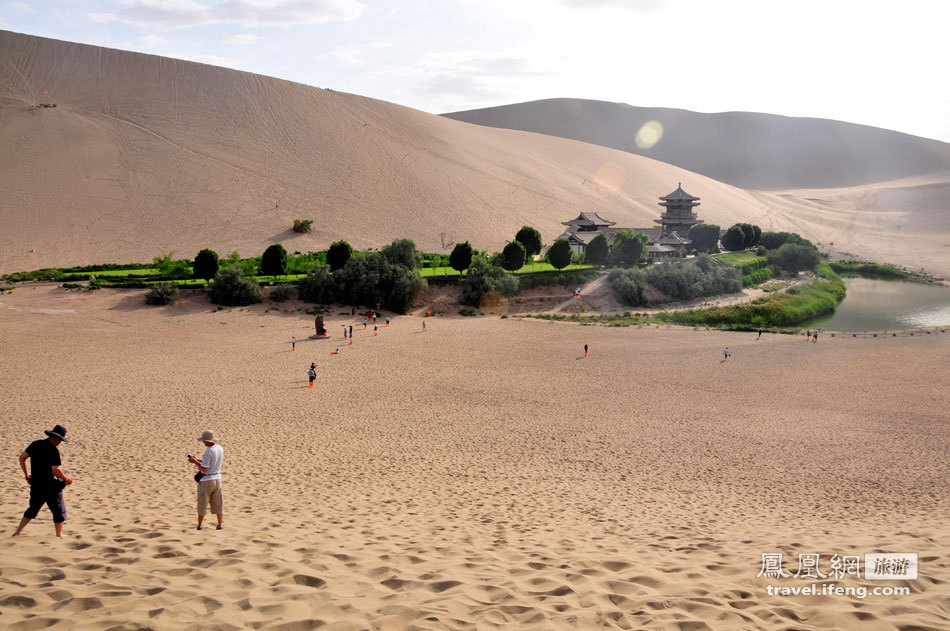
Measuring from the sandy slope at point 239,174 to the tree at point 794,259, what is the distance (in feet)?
58.8

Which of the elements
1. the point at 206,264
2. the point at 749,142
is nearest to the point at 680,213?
the point at 206,264

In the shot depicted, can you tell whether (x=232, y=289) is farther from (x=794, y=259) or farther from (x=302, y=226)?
(x=794, y=259)

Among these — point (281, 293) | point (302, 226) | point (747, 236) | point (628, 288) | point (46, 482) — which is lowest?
point (46, 482)

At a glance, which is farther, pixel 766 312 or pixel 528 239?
pixel 528 239

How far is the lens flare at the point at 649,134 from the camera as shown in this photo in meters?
172

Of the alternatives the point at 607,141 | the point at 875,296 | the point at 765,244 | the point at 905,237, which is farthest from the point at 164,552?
the point at 607,141

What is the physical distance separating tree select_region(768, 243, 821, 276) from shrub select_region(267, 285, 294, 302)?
46969mm

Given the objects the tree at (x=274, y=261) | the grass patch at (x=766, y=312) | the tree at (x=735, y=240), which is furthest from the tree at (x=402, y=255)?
the tree at (x=735, y=240)

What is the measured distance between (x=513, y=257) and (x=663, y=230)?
88.6 feet

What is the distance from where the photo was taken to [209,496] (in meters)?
8.49

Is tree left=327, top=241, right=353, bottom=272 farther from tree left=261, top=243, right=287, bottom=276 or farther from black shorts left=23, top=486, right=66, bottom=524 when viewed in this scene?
black shorts left=23, top=486, right=66, bottom=524

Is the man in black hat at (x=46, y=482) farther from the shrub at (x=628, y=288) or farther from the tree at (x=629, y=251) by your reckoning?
the tree at (x=629, y=251)

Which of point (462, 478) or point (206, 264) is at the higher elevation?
point (206, 264)

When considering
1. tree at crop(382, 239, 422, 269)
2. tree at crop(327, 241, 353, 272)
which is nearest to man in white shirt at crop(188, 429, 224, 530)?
tree at crop(382, 239, 422, 269)
